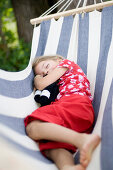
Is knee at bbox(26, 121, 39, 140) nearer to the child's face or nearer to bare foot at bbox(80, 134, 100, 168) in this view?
bare foot at bbox(80, 134, 100, 168)

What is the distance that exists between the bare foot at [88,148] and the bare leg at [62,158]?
3 centimetres

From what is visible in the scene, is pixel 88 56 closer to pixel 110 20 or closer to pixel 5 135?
pixel 110 20

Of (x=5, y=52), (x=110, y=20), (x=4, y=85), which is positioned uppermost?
(x=110, y=20)

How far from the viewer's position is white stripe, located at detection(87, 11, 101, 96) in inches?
61.6

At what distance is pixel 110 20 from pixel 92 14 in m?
0.19

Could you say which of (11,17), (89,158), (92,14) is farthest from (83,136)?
(11,17)

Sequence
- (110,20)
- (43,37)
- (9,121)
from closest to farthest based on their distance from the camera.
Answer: (9,121) → (110,20) → (43,37)

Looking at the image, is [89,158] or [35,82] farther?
[35,82]

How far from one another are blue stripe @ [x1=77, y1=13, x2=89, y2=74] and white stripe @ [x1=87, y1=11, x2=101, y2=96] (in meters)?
0.03

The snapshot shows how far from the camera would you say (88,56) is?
1.66 m

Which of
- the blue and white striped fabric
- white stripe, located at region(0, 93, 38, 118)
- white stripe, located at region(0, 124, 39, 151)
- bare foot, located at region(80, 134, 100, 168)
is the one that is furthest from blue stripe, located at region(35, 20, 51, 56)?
bare foot, located at region(80, 134, 100, 168)

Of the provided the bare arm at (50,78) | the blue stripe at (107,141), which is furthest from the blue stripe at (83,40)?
the blue stripe at (107,141)

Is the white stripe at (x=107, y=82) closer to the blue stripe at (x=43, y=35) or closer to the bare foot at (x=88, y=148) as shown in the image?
the bare foot at (x=88, y=148)

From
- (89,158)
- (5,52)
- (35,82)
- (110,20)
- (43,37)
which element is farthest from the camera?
(5,52)
